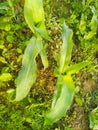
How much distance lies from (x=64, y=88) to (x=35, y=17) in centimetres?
42

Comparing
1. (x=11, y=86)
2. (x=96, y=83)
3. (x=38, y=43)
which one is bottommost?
(x=96, y=83)

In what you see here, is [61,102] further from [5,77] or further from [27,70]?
[5,77]

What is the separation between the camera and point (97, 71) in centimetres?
236

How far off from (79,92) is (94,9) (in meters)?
0.61

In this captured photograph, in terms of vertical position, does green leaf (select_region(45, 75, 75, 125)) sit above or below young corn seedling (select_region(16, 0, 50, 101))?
below

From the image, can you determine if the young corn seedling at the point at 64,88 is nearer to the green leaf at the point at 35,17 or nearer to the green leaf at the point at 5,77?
the green leaf at the point at 35,17

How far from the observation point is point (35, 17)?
1812mm

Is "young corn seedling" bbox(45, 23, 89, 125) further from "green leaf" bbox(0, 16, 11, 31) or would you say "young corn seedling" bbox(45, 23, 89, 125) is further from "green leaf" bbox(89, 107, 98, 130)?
"green leaf" bbox(89, 107, 98, 130)

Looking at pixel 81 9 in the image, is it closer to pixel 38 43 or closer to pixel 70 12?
pixel 70 12

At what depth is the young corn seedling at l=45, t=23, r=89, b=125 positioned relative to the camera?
5.70 ft

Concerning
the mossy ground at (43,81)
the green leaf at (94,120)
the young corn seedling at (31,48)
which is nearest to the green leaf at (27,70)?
the young corn seedling at (31,48)

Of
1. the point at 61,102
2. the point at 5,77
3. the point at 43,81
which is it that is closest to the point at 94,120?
the point at 43,81

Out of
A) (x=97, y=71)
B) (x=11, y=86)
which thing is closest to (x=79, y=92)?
(x=97, y=71)

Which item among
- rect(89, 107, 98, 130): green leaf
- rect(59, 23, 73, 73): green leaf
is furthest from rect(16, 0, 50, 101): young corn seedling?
rect(89, 107, 98, 130): green leaf
